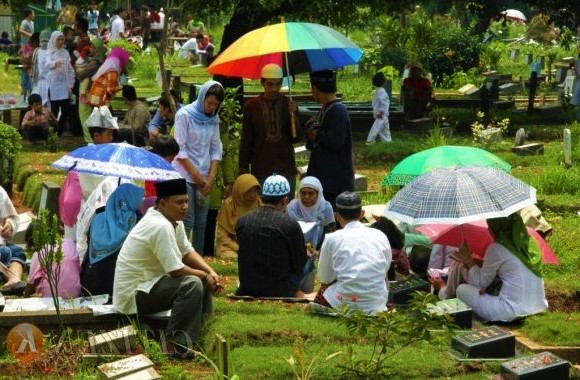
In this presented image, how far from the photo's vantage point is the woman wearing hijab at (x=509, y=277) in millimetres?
9719

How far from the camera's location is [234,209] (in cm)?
1222

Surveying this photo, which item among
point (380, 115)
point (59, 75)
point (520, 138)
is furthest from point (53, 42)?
point (520, 138)

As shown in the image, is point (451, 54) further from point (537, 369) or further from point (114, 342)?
point (537, 369)

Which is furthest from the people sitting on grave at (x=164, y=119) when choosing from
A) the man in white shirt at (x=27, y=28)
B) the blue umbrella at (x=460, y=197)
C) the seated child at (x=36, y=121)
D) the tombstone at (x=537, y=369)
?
the man in white shirt at (x=27, y=28)

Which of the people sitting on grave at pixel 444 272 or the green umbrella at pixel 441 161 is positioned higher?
the green umbrella at pixel 441 161

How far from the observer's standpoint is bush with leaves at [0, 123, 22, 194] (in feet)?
53.6

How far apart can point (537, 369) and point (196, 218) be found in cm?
449

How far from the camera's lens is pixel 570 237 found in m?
13.0

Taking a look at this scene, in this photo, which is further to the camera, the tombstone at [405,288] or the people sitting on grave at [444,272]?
the people sitting on grave at [444,272]

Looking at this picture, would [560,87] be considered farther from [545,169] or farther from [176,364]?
[176,364]

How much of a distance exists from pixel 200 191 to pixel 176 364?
127 inches

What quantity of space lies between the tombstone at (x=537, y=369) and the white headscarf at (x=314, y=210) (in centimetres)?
373

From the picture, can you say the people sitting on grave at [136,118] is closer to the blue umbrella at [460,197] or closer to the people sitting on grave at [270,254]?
the people sitting on grave at [270,254]

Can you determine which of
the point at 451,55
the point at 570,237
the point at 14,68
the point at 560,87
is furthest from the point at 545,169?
the point at 14,68
